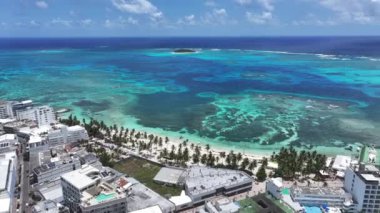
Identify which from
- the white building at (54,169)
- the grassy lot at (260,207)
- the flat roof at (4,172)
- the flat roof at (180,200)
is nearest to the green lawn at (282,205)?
the grassy lot at (260,207)

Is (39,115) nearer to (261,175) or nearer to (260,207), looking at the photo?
(261,175)

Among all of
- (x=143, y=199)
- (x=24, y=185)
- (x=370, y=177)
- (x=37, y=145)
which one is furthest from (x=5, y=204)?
(x=370, y=177)

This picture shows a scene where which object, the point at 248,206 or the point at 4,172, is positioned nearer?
the point at 248,206

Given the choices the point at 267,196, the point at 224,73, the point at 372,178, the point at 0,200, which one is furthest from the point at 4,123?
the point at 224,73

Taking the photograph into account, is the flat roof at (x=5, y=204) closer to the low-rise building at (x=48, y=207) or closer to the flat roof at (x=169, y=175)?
the low-rise building at (x=48, y=207)

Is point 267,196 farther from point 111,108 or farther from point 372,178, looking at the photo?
point 111,108

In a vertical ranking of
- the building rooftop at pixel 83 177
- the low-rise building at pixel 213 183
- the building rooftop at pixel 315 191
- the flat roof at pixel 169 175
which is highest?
the building rooftop at pixel 83 177
